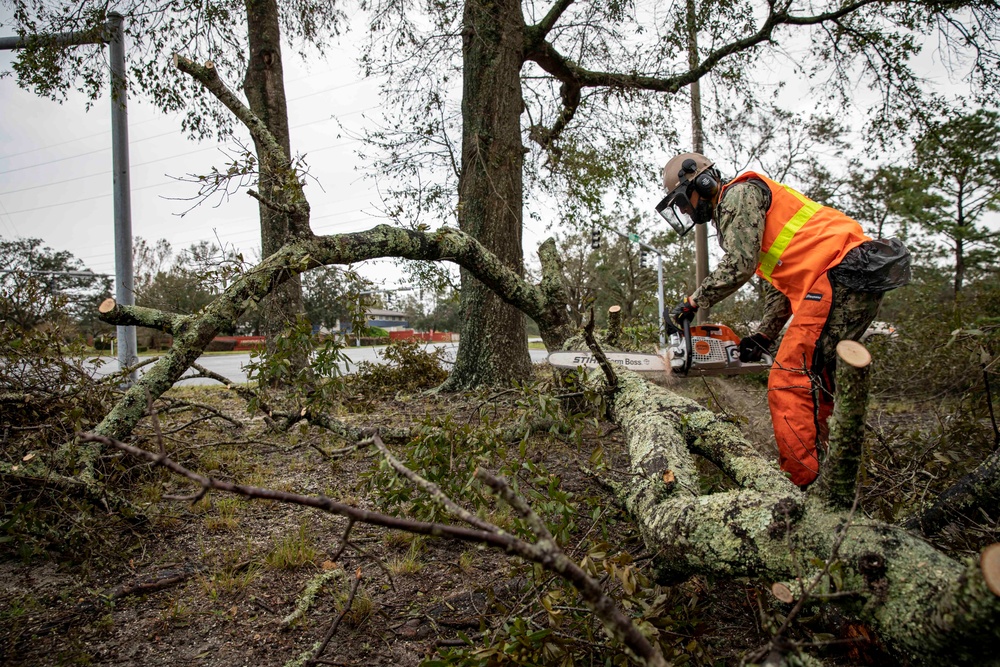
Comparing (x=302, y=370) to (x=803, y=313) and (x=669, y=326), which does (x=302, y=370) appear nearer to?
(x=669, y=326)

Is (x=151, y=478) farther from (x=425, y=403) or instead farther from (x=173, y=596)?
(x=425, y=403)

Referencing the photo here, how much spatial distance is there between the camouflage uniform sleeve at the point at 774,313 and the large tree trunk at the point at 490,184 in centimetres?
277

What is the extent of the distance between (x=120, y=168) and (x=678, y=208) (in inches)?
255

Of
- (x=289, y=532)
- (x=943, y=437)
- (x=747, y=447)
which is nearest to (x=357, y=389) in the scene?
(x=289, y=532)

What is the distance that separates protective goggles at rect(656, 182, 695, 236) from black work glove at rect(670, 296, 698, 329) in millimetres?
512

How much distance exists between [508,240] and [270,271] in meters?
3.00

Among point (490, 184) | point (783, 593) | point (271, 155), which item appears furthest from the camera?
point (490, 184)

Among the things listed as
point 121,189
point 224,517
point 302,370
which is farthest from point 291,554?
point 121,189

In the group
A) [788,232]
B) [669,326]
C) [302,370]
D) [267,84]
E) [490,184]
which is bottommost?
[302,370]

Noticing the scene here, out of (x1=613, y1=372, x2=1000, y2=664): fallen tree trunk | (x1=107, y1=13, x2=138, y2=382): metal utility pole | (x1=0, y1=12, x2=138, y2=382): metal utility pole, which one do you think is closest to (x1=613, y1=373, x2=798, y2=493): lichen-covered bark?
(x1=613, y1=372, x2=1000, y2=664): fallen tree trunk

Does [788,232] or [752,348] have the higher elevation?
[788,232]

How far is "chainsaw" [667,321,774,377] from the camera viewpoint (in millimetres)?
3148

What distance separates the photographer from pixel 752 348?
10.5ft

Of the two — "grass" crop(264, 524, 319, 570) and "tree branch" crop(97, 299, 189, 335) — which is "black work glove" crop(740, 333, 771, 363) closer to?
"grass" crop(264, 524, 319, 570)
